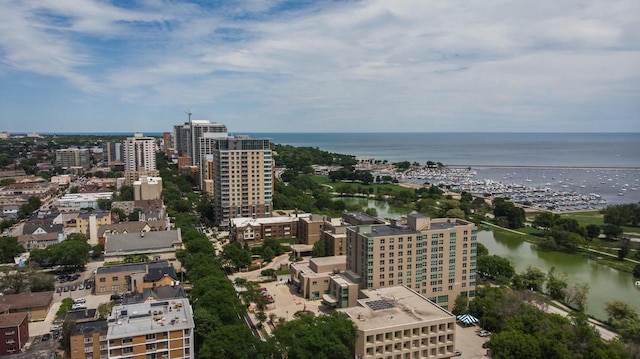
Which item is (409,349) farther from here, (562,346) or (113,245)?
(113,245)

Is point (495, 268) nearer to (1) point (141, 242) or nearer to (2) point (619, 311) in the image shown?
(2) point (619, 311)

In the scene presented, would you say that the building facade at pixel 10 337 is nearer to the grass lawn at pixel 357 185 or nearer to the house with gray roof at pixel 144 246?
the house with gray roof at pixel 144 246

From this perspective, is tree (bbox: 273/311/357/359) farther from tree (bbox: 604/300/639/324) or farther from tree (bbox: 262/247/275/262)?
tree (bbox: 262/247/275/262)

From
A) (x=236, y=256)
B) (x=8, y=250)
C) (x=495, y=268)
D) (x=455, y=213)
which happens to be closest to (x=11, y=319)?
(x=236, y=256)

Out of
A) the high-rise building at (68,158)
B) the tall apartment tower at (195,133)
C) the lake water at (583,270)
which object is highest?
the tall apartment tower at (195,133)

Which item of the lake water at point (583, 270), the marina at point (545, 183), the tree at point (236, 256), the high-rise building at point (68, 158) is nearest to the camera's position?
the lake water at point (583, 270)

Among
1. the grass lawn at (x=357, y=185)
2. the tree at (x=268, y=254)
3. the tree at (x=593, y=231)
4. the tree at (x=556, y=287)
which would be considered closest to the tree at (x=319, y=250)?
the tree at (x=268, y=254)
